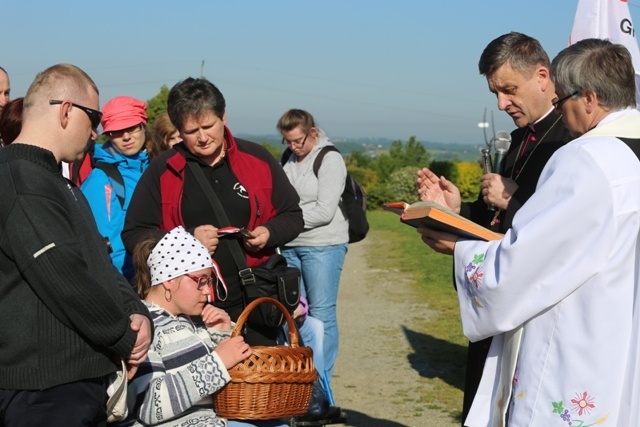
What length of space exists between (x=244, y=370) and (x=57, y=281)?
3.77 ft

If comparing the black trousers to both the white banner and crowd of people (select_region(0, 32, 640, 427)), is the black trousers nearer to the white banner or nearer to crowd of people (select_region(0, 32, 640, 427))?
crowd of people (select_region(0, 32, 640, 427))

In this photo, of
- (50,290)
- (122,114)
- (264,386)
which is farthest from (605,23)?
(50,290)

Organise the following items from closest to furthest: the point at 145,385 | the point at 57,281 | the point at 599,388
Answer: the point at 57,281 < the point at 599,388 < the point at 145,385

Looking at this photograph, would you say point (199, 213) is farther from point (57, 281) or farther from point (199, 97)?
point (57, 281)

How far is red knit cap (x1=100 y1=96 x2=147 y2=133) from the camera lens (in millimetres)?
6449

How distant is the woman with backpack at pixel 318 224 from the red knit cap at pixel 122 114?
2.05 meters

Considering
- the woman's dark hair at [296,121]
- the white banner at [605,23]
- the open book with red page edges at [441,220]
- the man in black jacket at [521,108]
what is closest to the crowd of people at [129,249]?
the open book with red page edges at [441,220]

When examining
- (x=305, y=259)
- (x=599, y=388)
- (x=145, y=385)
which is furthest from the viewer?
(x=305, y=259)

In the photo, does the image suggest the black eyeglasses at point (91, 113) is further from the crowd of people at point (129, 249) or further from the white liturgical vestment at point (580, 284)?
the white liturgical vestment at point (580, 284)

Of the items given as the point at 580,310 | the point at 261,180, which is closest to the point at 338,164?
the point at 261,180

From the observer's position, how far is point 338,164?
8.46m

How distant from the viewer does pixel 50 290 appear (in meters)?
3.50

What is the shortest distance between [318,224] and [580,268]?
4.70 metres

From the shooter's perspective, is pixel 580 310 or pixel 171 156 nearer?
pixel 580 310
